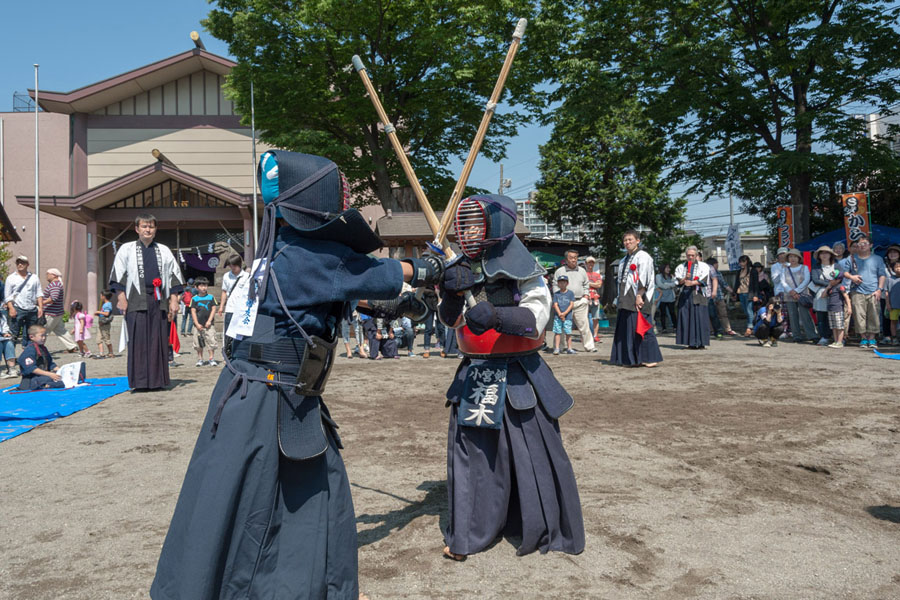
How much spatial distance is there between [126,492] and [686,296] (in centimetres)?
1044

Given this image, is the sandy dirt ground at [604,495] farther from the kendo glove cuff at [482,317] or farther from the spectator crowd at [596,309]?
the spectator crowd at [596,309]

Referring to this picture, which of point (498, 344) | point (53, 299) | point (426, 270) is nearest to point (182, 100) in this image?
point (53, 299)

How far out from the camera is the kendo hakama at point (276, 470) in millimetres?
2207

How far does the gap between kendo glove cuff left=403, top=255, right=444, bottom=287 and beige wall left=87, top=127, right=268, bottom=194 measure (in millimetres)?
23396

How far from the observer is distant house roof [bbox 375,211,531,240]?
18.6 metres

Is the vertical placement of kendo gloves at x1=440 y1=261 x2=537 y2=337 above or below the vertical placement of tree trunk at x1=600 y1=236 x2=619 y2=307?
below

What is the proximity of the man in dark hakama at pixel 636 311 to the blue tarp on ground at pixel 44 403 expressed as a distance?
7.32 meters

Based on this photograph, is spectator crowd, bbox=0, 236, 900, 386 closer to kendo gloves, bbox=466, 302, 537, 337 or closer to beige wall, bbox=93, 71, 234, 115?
kendo gloves, bbox=466, 302, 537, 337

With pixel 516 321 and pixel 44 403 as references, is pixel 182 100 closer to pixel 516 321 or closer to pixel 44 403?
pixel 44 403

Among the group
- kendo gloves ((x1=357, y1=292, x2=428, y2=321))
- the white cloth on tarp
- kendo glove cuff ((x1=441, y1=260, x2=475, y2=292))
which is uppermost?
kendo glove cuff ((x1=441, y1=260, x2=475, y2=292))

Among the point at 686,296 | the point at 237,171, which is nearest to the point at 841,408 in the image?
the point at 686,296

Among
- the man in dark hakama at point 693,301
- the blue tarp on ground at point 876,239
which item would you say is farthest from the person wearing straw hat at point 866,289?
the blue tarp on ground at point 876,239

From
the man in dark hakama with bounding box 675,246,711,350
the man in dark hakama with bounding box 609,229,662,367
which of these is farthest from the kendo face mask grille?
the man in dark hakama with bounding box 675,246,711,350

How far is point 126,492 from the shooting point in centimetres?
424
